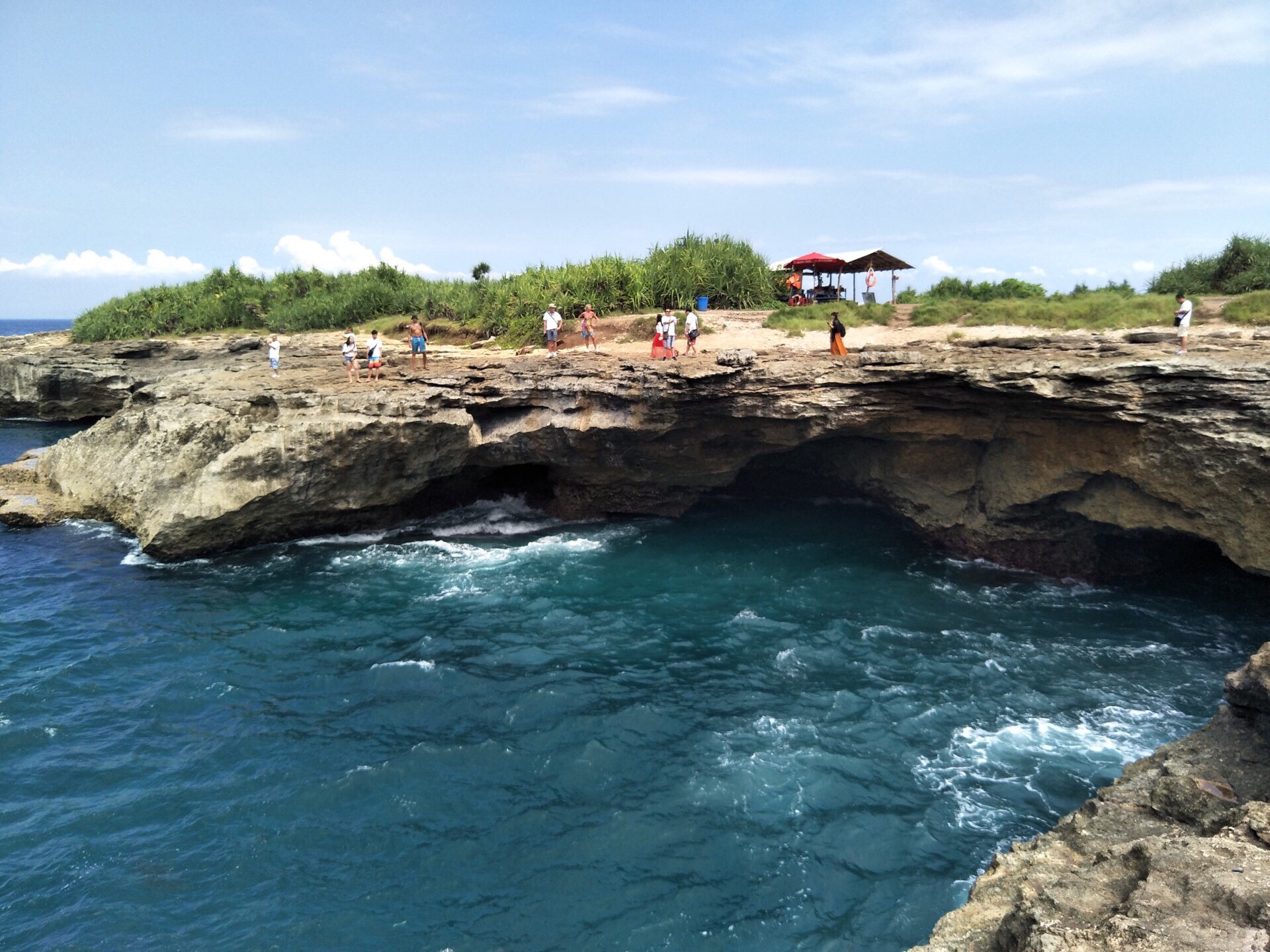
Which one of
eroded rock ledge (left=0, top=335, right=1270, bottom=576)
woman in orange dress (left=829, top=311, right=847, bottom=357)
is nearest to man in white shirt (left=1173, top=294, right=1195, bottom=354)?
eroded rock ledge (left=0, top=335, right=1270, bottom=576)

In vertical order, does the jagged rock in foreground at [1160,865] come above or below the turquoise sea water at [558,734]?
above

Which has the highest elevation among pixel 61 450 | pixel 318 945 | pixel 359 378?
pixel 359 378

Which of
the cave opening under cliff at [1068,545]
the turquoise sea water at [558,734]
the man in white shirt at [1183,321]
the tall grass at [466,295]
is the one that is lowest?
the turquoise sea water at [558,734]

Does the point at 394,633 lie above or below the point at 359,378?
below

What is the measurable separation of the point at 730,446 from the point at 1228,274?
17.8 meters

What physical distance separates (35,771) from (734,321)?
21.3m

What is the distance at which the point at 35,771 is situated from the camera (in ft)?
38.6

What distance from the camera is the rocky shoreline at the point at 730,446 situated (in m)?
15.2

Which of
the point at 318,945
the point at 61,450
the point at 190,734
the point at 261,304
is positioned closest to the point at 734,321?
the point at 190,734

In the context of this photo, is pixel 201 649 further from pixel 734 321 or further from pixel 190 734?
pixel 734 321

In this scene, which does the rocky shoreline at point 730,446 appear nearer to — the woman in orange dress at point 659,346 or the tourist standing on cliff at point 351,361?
the tourist standing on cliff at point 351,361

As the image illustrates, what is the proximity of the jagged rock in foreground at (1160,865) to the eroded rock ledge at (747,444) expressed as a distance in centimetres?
815

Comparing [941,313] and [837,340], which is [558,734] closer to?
[837,340]

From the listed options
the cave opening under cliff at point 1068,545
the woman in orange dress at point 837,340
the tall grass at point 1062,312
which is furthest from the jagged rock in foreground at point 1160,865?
the tall grass at point 1062,312
